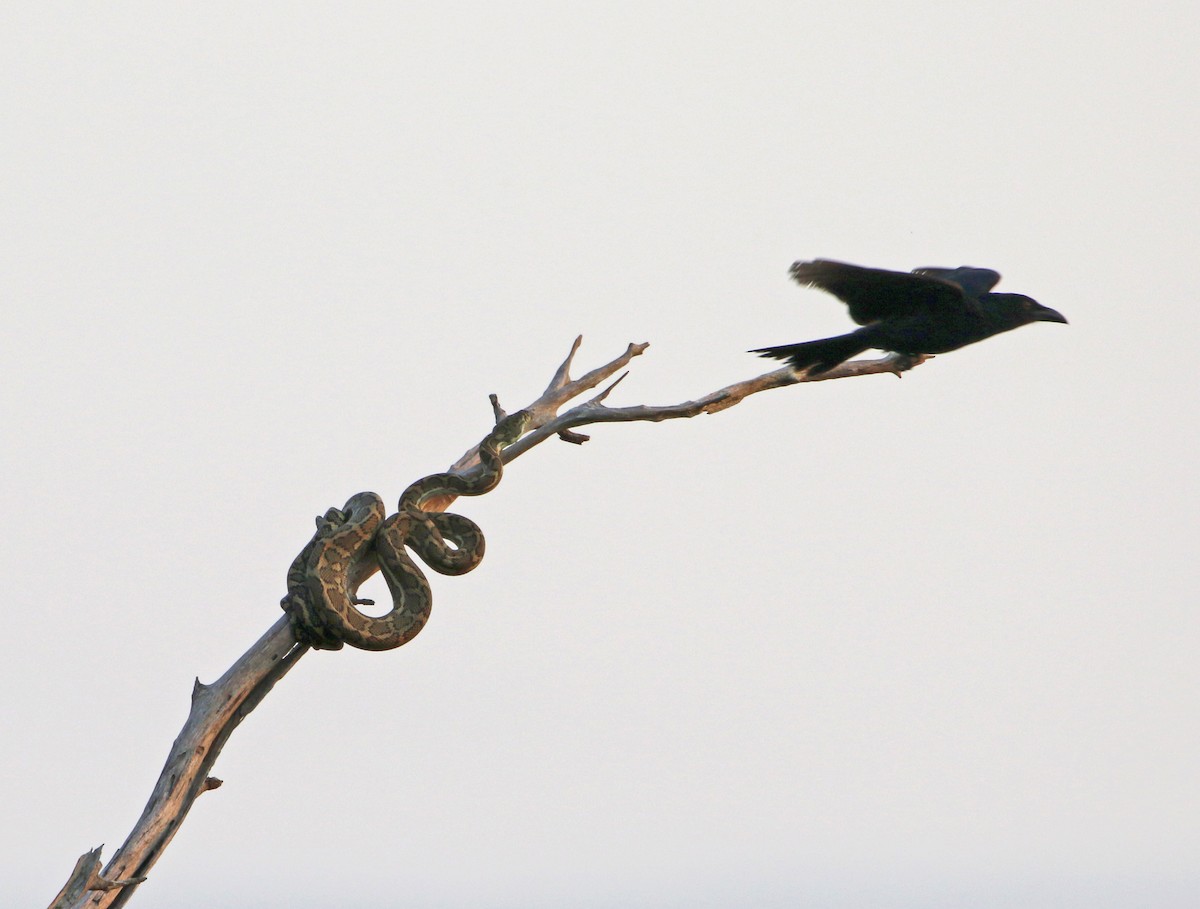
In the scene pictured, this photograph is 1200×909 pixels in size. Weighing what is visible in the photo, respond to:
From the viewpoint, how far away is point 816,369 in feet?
28.5

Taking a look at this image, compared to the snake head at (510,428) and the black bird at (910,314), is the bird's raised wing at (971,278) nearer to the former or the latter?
the black bird at (910,314)

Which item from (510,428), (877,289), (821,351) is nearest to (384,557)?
(510,428)

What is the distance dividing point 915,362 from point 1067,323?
3.74 ft

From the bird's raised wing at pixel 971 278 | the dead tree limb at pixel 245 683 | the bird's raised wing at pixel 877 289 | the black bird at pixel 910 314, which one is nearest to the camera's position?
the dead tree limb at pixel 245 683

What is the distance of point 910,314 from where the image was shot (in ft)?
27.3

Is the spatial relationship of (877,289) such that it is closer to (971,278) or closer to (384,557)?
(971,278)

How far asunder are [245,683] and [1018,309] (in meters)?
5.32

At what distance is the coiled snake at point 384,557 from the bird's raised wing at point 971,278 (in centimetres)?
295

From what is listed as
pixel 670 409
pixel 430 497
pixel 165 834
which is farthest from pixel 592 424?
pixel 165 834

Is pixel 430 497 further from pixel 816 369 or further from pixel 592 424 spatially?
pixel 816 369

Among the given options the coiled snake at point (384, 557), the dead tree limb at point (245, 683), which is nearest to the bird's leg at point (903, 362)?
the dead tree limb at point (245, 683)

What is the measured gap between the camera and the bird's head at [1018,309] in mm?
8430

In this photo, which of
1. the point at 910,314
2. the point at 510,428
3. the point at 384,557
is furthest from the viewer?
the point at 510,428

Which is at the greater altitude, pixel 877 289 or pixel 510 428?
pixel 877 289
